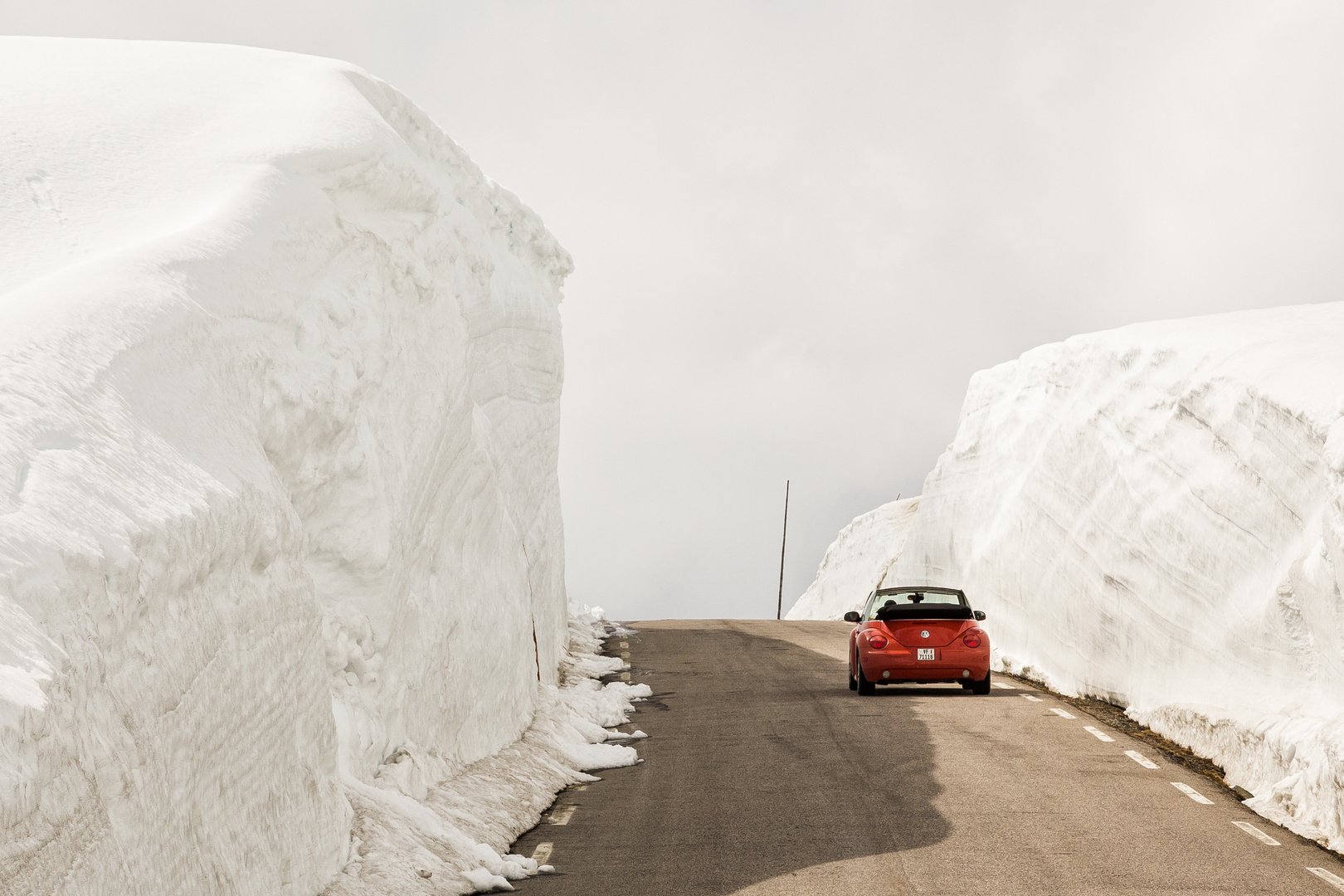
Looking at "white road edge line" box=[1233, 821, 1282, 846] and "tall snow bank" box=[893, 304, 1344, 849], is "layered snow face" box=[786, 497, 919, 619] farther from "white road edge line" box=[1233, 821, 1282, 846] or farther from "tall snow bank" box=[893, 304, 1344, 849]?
"white road edge line" box=[1233, 821, 1282, 846]

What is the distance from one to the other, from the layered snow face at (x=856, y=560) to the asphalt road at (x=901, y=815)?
147 ft

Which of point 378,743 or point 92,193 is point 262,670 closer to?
point 378,743

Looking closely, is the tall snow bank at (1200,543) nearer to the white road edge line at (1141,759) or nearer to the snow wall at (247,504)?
the white road edge line at (1141,759)

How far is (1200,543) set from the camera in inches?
612

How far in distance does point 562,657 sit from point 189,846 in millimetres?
16441

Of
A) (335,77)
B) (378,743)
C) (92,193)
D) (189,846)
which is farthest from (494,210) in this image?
(189,846)

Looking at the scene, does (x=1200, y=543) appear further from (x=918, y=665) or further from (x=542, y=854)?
(x=542, y=854)

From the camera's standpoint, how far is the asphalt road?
7875mm

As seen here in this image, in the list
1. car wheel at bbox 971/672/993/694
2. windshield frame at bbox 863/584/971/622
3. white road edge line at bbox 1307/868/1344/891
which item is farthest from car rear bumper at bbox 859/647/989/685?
white road edge line at bbox 1307/868/1344/891

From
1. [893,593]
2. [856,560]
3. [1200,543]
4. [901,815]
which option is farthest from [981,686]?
[856,560]

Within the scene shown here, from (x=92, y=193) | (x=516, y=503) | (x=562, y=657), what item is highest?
(x=92, y=193)

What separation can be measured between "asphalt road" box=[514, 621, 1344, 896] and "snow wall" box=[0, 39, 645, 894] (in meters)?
0.88

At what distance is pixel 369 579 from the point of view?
9.27 m

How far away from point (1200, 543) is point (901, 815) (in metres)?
7.73
